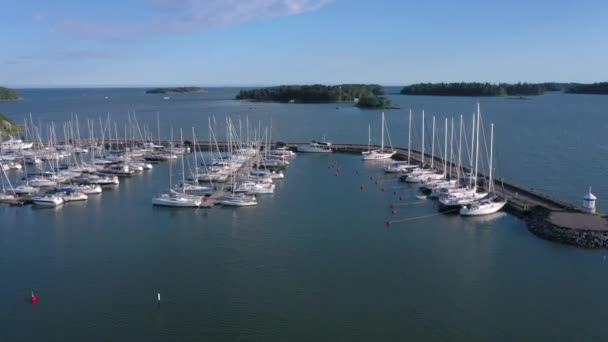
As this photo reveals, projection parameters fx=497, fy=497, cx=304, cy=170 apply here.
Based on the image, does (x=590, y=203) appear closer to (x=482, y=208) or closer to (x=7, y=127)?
(x=482, y=208)

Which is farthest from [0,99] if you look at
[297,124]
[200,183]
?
[200,183]

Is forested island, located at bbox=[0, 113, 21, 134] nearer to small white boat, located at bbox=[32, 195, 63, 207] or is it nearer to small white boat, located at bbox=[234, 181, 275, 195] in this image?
small white boat, located at bbox=[32, 195, 63, 207]

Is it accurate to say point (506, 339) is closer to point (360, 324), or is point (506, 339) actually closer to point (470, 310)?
point (470, 310)

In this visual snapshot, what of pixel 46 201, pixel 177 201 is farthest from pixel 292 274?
pixel 46 201

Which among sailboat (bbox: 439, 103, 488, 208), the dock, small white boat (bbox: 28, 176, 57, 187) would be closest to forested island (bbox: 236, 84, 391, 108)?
sailboat (bbox: 439, 103, 488, 208)

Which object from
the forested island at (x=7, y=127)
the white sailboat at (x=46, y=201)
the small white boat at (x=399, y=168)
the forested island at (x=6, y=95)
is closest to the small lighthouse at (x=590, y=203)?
the small white boat at (x=399, y=168)

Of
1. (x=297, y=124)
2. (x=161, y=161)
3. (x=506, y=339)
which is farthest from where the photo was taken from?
(x=297, y=124)
